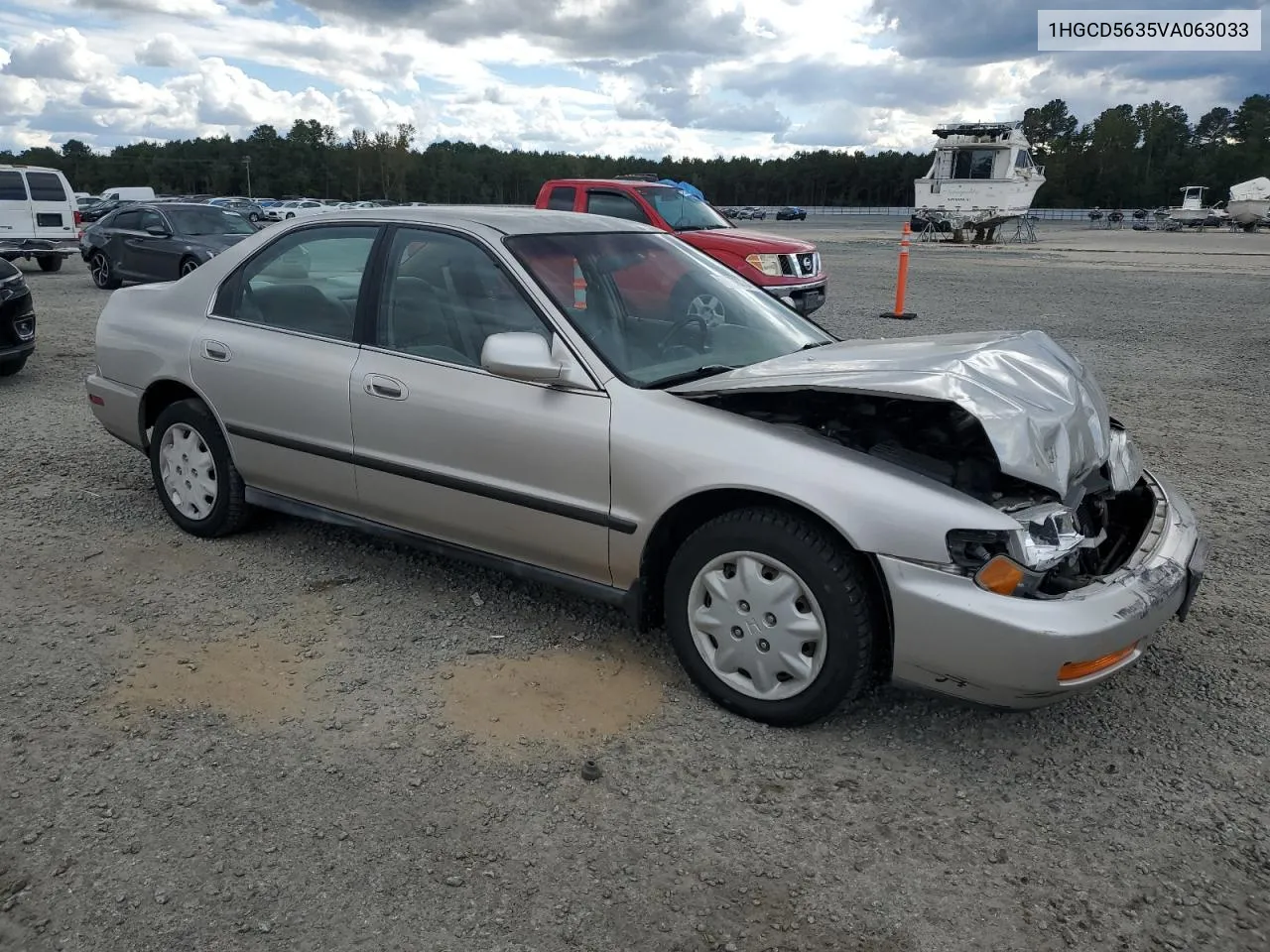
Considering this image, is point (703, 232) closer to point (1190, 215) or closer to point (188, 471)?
point (188, 471)

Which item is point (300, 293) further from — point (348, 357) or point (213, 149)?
point (213, 149)

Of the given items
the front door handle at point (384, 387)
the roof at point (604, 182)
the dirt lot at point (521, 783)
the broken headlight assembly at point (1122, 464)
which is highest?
the roof at point (604, 182)

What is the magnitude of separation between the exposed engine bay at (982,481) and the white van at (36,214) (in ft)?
64.8

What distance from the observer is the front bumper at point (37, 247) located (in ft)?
60.7

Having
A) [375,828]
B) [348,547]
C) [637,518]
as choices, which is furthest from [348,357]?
[375,828]

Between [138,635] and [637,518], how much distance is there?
6.54 ft

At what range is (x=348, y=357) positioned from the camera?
3773mm

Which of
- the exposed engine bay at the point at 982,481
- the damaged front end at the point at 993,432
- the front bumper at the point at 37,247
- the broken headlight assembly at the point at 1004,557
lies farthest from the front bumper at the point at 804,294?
the front bumper at the point at 37,247

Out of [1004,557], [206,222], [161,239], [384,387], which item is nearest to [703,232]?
[206,222]

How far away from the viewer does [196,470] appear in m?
4.42

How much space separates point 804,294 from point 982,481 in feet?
29.9

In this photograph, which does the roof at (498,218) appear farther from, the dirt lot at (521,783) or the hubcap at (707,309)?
the dirt lot at (521,783)

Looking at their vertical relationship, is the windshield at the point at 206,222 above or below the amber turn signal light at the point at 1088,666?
above

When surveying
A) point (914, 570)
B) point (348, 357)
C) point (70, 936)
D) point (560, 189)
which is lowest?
point (70, 936)
